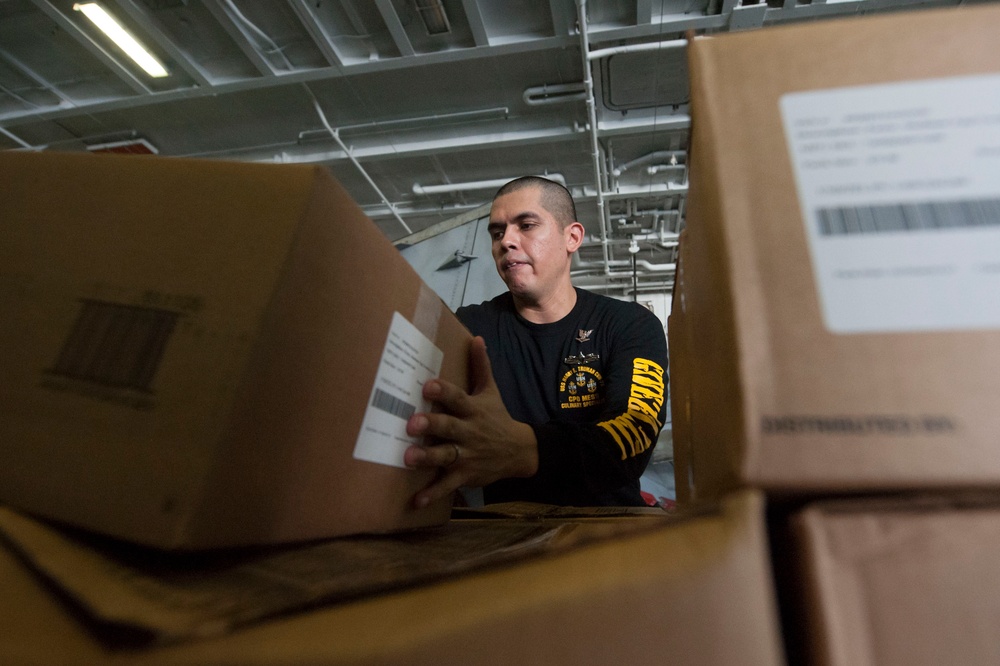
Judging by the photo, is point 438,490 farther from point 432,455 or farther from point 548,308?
point 548,308

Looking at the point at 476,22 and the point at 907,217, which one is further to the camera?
the point at 476,22

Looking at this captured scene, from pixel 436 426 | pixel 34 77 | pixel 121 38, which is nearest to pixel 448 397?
pixel 436 426

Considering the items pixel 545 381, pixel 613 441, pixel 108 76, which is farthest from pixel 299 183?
pixel 108 76

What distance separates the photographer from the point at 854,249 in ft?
0.67

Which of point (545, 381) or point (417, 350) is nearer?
point (417, 350)

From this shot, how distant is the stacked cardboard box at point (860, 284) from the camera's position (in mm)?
168

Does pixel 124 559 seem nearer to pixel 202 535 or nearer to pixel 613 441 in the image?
pixel 202 535

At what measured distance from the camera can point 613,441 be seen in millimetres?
742

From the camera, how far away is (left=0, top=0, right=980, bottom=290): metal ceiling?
2.34 meters

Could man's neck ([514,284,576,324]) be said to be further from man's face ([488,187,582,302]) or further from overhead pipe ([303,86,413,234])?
A: overhead pipe ([303,86,413,234])

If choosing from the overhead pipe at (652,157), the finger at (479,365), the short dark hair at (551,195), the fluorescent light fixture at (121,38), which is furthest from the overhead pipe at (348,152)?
the finger at (479,365)

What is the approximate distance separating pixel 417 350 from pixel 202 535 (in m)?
0.22

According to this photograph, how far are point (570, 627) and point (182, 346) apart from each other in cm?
23

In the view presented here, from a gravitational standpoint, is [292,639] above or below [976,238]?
below
